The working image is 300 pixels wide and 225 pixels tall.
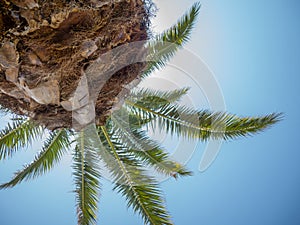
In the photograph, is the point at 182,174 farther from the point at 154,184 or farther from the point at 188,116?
the point at 188,116

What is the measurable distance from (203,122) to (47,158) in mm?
3172

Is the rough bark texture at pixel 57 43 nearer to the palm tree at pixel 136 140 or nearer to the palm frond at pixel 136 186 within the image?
the palm tree at pixel 136 140

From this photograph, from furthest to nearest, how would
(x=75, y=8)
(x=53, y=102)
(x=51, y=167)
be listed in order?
1. (x=51, y=167)
2. (x=53, y=102)
3. (x=75, y=8)

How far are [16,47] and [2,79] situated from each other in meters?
0.58

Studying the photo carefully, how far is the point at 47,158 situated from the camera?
596 centimetres

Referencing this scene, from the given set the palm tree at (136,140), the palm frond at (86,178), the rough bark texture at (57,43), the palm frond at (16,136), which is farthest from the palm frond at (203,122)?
the palm frond at (16,136)

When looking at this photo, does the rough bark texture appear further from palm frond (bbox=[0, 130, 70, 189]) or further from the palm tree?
palm frond (bbox=[0, 130, 70, 189])

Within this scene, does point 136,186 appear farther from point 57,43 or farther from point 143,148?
point 57,43

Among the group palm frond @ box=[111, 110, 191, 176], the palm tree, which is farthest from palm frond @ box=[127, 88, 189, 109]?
palm frond @ box=[111, 110, 191, 176]

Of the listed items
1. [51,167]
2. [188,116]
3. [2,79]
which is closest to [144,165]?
[188,116]

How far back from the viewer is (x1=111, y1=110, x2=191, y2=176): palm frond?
17.6 ft

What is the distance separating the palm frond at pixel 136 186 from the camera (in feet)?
15.7

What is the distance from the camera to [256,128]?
4898mm

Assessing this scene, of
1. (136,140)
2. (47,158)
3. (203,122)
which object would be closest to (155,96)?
(136,140)
